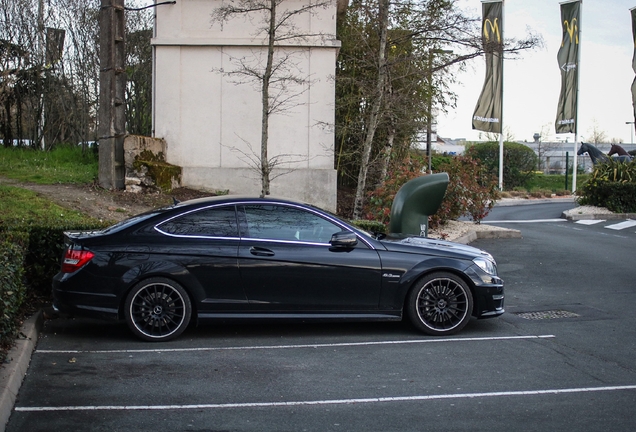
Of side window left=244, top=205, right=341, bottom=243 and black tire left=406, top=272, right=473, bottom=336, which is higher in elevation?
side window left=244, top=205, right=341, bottom=243

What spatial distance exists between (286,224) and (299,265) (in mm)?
468

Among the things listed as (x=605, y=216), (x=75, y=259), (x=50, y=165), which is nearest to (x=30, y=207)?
(x=50, y=165)

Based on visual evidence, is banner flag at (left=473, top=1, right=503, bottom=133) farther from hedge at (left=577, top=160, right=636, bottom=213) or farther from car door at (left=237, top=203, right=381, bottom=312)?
car door at (left=237, top=203, right=381, bottom=312)

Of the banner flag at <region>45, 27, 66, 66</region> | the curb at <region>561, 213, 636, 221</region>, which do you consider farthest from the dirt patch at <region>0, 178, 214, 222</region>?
the curb at <region>561, 213, 636, 221</region>

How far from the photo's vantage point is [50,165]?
1869 cm

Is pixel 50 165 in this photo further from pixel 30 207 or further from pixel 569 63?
pixel 569 63

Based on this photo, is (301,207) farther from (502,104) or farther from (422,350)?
(502,104)

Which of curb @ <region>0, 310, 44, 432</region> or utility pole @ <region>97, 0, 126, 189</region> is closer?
curb @ <region>0, 310, 44, 432</region>

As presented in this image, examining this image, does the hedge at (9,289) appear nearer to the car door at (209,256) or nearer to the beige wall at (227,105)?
the car door at (209,256)

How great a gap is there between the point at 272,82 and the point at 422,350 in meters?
11.5

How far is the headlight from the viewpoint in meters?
8.00

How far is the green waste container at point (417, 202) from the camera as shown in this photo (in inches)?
448

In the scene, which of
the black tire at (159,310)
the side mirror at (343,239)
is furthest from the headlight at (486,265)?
the black tire at (159,310)

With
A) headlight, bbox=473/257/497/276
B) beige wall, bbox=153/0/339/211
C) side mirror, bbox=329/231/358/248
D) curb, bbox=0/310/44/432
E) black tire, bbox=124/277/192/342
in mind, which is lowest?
curb, bbox=0/310/44/432
